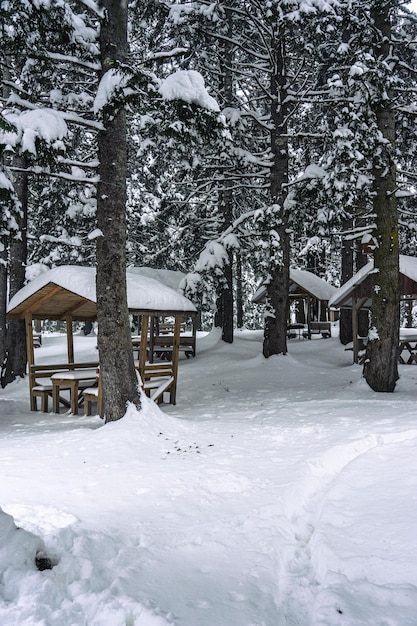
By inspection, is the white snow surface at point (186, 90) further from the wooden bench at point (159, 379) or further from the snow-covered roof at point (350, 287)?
the snow-covered roof at point (350, 287)

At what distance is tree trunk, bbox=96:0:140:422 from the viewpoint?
318 inches

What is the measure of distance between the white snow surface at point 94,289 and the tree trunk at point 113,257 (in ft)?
5.28

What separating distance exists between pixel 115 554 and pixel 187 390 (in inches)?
380

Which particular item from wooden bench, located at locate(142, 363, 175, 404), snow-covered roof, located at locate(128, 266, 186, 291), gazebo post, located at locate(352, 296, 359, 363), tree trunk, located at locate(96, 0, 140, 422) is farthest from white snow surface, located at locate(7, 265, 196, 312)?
snow-covered roof, located at locate(128, 266, 186, 291)

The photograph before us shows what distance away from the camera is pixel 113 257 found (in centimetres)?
811

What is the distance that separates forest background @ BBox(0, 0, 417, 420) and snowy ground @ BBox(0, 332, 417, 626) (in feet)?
8.34

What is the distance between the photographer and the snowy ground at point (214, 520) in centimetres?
295

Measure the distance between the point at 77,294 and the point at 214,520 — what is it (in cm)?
647

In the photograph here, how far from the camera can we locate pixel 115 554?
356cm

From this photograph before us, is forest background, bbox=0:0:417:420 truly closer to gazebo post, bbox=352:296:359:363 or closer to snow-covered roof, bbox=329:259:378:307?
snow-covered roof, bbox=329:259:378:307

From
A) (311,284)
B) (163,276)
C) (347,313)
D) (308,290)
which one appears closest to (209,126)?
(163,276)

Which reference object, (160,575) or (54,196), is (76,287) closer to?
(160,575)

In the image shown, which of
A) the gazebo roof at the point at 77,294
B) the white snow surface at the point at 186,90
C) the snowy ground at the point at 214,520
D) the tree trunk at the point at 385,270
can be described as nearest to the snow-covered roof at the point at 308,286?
the tree trunk at the point at 385,270

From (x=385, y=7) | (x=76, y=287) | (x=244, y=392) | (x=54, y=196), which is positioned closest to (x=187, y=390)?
(x=244, y=392)
